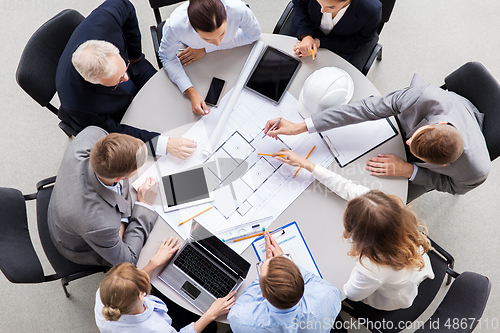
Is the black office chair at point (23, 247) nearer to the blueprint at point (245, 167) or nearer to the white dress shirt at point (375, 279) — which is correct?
the blueprint at point (245, 167)

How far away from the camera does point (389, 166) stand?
5.64ft

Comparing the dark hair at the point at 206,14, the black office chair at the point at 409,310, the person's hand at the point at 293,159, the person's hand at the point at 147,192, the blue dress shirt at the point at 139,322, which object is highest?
the dark hair at the point at 206,14

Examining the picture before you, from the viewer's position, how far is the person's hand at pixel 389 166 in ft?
5.64

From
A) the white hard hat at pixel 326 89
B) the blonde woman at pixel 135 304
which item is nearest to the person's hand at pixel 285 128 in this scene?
the white hard hat at pixel 326 89

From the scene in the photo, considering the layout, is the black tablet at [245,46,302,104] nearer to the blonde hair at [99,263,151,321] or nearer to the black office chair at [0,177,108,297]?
the blonde hair at [99,263,151,321]

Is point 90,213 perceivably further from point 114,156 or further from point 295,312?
point 295,312

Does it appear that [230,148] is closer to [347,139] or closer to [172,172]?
[172,172]

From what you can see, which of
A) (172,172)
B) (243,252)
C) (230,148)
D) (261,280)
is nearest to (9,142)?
(172,172)

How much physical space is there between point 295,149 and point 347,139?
11.1 inches

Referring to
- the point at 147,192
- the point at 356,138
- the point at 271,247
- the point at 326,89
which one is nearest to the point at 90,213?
the point at 147,192

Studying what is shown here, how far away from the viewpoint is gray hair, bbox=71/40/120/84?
5.42ft

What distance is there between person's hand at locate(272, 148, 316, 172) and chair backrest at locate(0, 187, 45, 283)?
132 centimetres

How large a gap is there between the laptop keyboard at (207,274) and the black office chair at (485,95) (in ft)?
4.84

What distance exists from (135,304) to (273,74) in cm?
131
